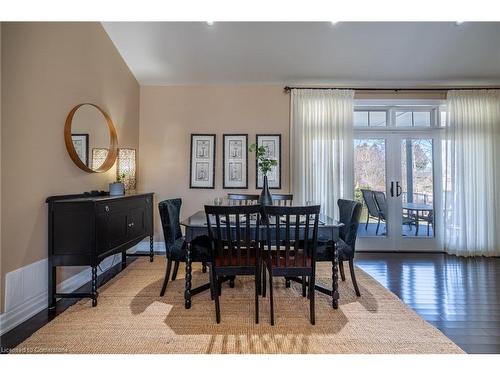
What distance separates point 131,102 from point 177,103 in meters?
0.68

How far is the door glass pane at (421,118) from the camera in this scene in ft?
13.7

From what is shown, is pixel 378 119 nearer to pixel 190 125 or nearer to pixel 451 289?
pixel 451 289

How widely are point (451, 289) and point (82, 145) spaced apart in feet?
14.0

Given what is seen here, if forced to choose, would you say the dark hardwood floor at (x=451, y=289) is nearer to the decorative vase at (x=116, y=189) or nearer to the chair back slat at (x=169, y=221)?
the chair back slat at (x=169, y=221)

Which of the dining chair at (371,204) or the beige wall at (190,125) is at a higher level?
the beige wall at (190,125)

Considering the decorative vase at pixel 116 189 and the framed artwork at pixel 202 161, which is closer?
the decorative vase at pixel 116 189

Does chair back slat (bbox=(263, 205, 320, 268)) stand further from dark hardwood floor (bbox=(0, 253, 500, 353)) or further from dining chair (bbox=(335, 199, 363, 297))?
dark hardwood floor (bbox=(0, 253, 500, 353))

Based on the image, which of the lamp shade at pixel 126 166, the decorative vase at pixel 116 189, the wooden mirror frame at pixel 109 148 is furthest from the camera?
the lamp shade at pixel 126 166

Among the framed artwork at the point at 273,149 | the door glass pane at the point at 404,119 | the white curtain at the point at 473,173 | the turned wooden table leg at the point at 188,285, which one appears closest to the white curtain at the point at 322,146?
the framed artwork at the point at 273,149

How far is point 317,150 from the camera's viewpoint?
4.00 metres

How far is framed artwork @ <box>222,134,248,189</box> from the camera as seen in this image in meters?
4.11

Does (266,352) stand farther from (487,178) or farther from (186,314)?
(487,178)

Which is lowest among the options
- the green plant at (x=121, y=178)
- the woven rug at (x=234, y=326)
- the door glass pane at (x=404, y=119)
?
the woven rug at (x=234, y=326)

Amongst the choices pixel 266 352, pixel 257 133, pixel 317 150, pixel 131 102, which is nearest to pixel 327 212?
pixel 317 150
